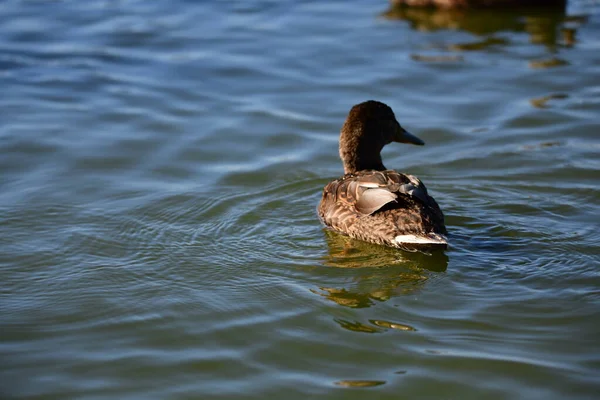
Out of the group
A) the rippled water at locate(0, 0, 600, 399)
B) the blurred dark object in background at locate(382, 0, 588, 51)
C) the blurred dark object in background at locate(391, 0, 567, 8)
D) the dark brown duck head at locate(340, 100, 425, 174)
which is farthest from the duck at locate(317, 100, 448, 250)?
the blurred dark object in background at locate(391, 0, 567, 8)

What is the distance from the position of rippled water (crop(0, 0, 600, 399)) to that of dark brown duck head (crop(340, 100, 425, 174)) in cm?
59

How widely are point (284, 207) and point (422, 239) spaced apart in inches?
70.4

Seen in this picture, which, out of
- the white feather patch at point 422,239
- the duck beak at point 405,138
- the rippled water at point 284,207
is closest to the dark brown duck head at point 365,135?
the duck beak at point 405,138

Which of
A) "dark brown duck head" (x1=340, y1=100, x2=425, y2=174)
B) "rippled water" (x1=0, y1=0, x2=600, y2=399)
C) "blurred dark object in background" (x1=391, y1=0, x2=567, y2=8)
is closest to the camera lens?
"rippled water" (x1=0, y1=0, x2=600, y2=399)

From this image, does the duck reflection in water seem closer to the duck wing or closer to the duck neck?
the duck wing

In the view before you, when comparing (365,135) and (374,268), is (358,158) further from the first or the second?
(374,268)

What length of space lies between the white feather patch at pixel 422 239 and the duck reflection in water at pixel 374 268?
0.58 feet

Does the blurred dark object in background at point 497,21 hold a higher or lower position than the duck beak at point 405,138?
higher

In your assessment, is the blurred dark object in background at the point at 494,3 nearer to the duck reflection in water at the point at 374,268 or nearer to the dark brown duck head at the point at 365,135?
the dark brown duck head at the point at 365,135

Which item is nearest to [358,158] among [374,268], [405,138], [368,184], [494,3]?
[405,138]

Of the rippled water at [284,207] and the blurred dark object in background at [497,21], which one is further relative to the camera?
the blurred dark object in background at [497,21]

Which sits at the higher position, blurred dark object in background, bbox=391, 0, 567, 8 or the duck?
blurred dark object in background, bbox=391, 0, 567, 8

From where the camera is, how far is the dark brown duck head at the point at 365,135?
7.98m

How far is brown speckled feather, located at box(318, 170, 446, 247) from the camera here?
267 inches
